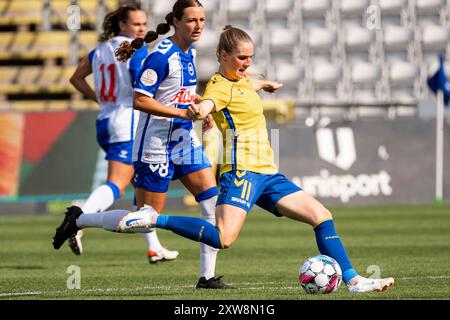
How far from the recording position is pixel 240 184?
696 centimetres

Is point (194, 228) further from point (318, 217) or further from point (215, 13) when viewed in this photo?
point (215, 13)

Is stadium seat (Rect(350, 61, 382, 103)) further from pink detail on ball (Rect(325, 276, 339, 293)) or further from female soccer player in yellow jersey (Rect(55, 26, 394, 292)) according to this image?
pink detail on ball (Rect(325, 276, 339, 293))

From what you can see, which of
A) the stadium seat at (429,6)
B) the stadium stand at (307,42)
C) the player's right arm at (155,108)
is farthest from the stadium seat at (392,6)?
the player's right arm at (155,108)

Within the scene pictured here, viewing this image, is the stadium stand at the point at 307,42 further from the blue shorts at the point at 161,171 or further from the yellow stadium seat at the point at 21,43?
the blue shorts at the point at 161,171

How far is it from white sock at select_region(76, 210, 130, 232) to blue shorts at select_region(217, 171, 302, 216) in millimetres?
682

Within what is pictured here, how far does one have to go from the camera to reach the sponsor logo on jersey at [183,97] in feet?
Result: 25.8

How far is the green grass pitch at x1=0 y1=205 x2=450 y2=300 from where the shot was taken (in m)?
7.38

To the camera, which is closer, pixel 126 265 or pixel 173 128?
pixel 173 128

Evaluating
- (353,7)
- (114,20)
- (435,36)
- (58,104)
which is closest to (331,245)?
(114,20)

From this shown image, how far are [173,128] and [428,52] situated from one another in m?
15.7

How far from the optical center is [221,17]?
76.3 ft

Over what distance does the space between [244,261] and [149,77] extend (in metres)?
3.04
